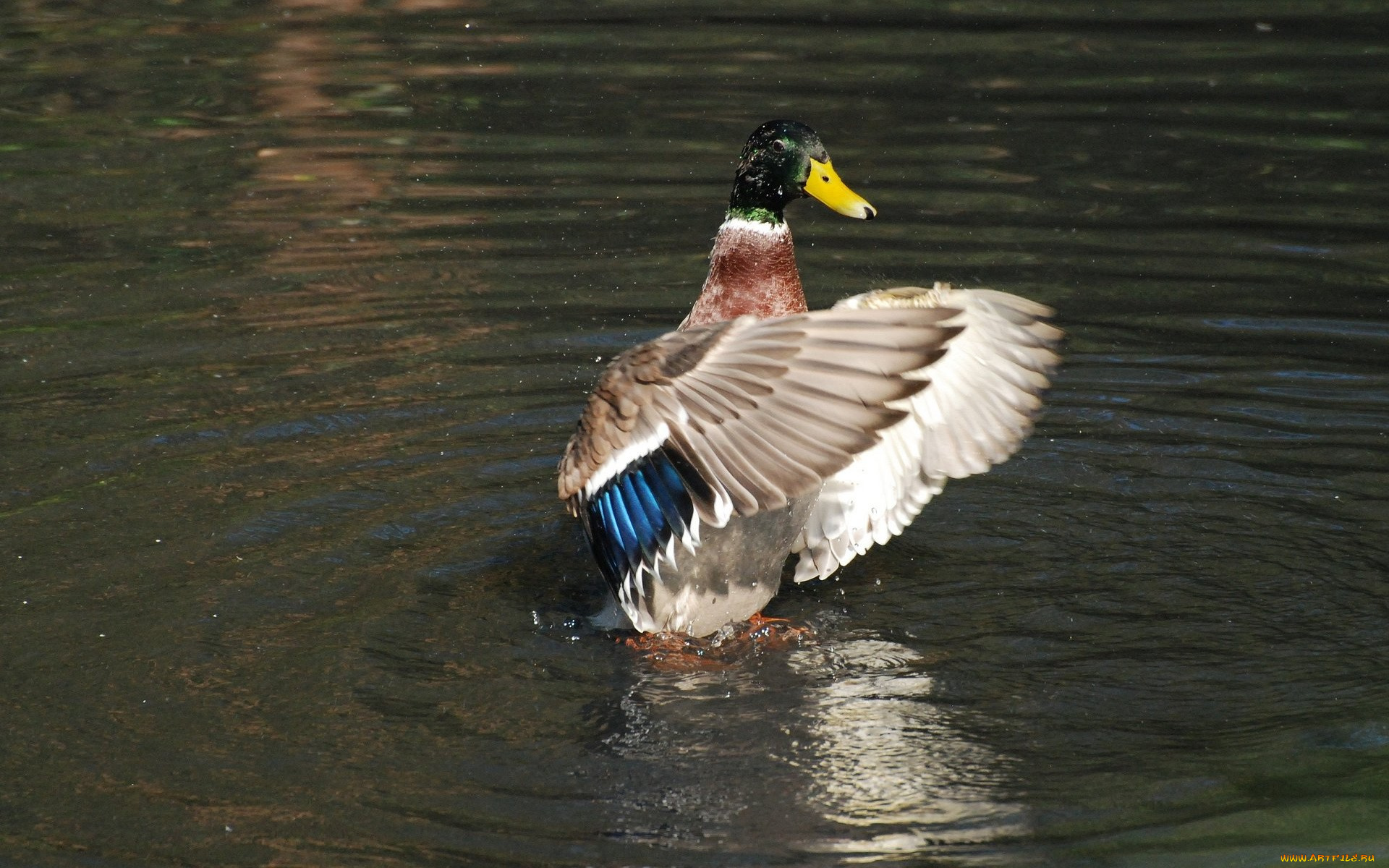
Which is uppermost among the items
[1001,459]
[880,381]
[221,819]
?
[880,381]

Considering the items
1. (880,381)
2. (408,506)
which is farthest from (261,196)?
(880,381)

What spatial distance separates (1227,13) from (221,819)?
33.5 feet

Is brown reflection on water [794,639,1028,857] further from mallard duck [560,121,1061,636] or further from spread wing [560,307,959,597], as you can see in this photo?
spread wing [560,307,959,597]

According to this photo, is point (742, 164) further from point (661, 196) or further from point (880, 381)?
point (661, 196)

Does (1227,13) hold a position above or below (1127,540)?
above

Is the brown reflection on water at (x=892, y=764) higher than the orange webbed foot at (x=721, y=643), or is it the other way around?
the brown reflection on water at (x=892, y=764)

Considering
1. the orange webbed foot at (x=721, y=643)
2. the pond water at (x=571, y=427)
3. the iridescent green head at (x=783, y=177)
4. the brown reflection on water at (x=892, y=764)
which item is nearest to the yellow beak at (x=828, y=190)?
the iridescent green head at (x=783, y=177)

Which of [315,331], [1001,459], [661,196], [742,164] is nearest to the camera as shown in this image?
[1001,459]

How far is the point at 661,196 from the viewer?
9.59m

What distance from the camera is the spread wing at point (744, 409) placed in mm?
4309

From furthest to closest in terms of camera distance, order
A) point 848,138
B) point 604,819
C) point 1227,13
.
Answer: point 1227,13, point 848,138, point 604,819

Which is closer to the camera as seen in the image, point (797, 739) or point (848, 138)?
point (797, 739)

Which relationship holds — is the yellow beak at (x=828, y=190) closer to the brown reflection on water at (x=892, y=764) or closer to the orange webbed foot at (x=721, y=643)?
the orange webbed foot at (x=721, y=643)

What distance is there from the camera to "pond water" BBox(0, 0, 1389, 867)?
4.41 meters
